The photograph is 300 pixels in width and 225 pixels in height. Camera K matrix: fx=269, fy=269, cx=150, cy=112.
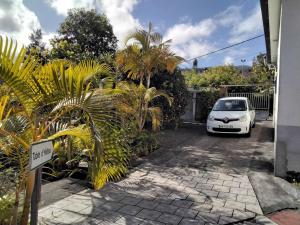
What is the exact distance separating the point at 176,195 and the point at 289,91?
11.1ft

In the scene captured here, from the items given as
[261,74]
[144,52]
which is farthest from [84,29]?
[261,74]

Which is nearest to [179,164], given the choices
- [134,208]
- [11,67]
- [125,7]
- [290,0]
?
[134,208]

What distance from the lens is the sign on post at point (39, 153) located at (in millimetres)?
2366

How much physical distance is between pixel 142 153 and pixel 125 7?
22.4 feet

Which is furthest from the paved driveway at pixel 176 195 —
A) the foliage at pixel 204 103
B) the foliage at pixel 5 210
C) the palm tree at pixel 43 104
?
the foliage at pixel 204 103

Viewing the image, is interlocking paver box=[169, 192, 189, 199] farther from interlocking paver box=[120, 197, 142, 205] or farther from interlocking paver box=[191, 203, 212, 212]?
interlocking paver box=[120, 197, 142, 205]

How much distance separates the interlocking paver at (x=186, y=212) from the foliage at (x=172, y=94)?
9.04 m

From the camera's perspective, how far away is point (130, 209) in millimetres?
4324

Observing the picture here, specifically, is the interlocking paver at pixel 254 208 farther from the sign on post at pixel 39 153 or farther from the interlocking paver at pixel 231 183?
the sign on post at pixel 39 153

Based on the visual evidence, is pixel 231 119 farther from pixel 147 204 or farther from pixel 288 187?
pixel 147 204

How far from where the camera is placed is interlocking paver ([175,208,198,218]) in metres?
4.14

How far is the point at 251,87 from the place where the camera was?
60.5 ft

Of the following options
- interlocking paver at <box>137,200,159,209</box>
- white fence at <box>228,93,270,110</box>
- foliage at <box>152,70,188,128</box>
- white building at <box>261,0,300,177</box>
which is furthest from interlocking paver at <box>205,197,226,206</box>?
white fence at <box>228,93,270,110</box>

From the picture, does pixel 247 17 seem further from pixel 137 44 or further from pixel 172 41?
pixel 137 44
